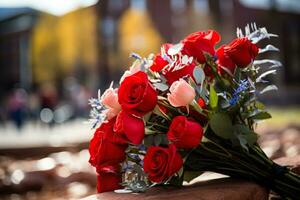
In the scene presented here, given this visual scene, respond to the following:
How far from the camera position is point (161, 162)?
1784mm

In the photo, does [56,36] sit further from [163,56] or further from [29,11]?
[163,56]

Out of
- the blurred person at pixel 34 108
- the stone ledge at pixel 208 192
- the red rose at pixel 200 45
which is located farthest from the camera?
the blurred person at pixel 34 108

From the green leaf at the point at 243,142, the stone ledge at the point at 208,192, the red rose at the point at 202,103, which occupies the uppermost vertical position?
the red rose at the point at 202,103

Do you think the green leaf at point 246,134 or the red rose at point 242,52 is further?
the red rose at point 242,52

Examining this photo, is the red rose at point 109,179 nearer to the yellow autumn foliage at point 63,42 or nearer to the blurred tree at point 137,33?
the yellow autumn foliage at point 63,42

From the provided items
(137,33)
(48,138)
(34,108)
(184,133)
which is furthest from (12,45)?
(184,133)

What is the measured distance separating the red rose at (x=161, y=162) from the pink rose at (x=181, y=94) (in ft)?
0.43

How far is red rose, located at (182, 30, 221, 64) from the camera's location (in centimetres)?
200

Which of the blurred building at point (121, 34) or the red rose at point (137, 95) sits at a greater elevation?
the blurred building at point (121, 34)

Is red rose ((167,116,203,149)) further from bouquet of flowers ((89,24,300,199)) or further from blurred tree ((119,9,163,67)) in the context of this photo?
blurred tree ((119,9,163,67))

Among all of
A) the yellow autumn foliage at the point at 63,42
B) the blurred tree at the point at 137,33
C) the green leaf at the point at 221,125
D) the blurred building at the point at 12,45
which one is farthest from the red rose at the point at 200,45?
the blurred building at the point at 12,45

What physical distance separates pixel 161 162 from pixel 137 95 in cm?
21

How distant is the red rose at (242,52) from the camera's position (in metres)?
2.00

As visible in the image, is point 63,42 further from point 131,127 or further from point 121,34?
point 131,127
